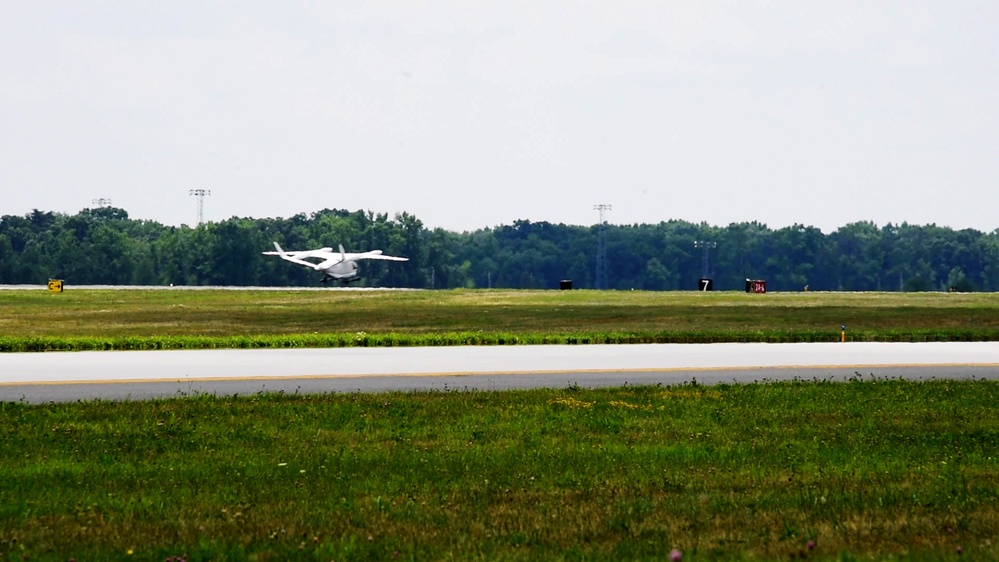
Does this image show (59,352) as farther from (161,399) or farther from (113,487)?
(113,487)

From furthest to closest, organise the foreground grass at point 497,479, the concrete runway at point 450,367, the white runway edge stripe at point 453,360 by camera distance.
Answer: the white runway edge stripe at point 453,360, the concrete runway at point 450,367, the foreground grass at point 497,479

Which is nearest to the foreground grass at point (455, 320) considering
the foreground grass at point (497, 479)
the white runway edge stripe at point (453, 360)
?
the white runway edge stripe at point (453, 360)

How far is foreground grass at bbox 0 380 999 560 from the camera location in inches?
440

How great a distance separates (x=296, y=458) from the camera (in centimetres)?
1590

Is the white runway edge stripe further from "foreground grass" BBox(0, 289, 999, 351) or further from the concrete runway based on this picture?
"foreground grass" BBox(0, 289, 999, 351)

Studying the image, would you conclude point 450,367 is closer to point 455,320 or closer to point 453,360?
point 453,360

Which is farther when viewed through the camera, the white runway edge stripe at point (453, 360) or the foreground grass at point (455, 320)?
the foreground grass at point (455, 320)

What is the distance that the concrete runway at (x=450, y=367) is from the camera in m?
26.0

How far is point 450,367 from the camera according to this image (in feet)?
105

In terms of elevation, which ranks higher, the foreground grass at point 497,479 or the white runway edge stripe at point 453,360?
the white runway edge stripe at point 453,360

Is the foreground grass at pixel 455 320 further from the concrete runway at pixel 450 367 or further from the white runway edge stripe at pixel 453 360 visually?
the concrete runway at pixel 450 367

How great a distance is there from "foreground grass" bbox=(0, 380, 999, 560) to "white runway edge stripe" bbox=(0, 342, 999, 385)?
7.41 m

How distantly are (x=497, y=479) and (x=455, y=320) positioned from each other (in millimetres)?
48784

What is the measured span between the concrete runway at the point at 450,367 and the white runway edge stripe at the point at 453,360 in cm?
3
